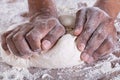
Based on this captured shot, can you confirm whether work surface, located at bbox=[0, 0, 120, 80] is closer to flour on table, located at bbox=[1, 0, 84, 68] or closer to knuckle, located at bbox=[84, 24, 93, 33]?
flour on table, located at bbox=[1, 0, 84, 68]

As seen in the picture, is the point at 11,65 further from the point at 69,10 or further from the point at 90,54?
the point at 69,10

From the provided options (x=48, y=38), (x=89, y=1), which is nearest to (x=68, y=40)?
(x=48, y=38)

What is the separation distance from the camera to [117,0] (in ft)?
4.27

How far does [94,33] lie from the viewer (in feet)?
3.66

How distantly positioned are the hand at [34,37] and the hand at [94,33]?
3.5 inches

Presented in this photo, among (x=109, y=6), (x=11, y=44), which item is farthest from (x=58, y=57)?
(x=109, y=6)

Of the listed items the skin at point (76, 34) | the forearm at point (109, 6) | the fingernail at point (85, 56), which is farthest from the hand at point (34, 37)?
the forearm at point (109, 6)

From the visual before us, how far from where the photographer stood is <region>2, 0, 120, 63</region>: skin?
1.09 meters

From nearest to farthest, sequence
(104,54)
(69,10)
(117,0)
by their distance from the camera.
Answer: (104,54)
(117,0)
(69,10)

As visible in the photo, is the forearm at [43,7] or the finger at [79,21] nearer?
the finger at [79,21]

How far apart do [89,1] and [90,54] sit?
648 mm

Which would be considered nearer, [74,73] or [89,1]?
[74,73]

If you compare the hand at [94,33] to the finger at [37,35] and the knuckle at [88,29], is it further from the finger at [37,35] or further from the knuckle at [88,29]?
the finger at [37,35]

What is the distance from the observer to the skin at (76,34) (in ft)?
3.56
